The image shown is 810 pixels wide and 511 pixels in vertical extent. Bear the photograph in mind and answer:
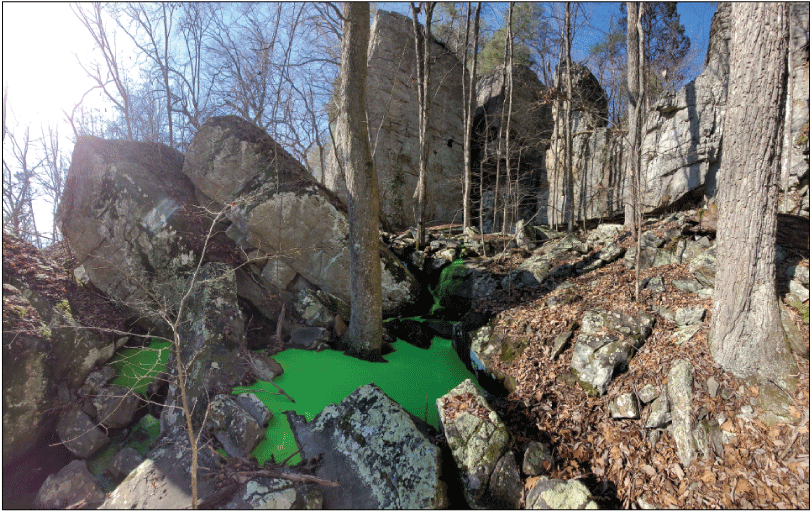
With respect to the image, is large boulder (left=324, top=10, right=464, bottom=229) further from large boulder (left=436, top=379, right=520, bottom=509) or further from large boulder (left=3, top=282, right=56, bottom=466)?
large boulder (left=436, top=379, right=520, bottom=509)

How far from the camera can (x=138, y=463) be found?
4.81 m

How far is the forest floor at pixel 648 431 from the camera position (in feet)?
10.7

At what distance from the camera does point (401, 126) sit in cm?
1591

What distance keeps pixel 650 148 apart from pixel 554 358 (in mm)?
8717

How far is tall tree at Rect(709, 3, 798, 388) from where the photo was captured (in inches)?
149

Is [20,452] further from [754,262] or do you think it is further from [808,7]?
[808,7]

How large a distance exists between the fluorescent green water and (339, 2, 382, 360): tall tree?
0.50 meters

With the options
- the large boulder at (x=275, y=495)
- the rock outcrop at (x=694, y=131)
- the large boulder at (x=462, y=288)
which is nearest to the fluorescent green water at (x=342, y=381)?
the large boulder at (x=275, y=495)

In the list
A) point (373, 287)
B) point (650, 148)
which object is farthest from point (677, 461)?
point (650, 148)

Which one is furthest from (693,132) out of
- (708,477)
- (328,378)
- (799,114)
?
(328,378)

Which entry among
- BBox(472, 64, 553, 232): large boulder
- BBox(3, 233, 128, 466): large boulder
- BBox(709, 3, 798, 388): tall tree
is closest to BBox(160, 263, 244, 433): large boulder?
BBox(3, 233, 128, 466): large boulder

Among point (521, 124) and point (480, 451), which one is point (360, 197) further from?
point (521, 124)

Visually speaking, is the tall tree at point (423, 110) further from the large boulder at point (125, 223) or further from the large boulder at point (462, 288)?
the large boulder at point (125, 223)

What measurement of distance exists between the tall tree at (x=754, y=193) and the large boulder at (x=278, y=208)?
5811 mm
